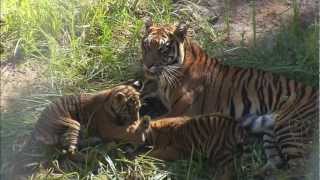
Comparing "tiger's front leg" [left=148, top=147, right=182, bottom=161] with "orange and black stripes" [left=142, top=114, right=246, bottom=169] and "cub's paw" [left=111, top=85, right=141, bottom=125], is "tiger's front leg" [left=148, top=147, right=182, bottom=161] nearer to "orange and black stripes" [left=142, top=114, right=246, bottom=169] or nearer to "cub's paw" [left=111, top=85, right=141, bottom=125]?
"orange and black stripes" [left=142, top=114, right=246, bottom=169]

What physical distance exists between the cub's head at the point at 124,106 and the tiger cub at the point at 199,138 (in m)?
0.11

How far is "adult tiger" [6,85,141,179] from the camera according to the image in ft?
16.0

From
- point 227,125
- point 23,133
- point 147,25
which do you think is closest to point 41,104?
point 23,133

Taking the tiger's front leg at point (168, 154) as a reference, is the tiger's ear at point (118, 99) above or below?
above

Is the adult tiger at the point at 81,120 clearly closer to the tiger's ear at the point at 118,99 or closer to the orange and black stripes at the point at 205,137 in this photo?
the tiger's ear at the point at 118,99

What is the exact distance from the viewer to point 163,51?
5.23m

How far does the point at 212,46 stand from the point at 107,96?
3.63 feet

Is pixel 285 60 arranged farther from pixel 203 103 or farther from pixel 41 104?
pixel 41 104

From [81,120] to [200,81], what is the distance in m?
0.78

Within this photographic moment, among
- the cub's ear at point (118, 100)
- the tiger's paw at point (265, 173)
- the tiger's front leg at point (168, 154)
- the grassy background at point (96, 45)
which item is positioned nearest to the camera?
the tiger's paw at point (265, 173)

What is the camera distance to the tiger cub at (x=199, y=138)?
4785mm

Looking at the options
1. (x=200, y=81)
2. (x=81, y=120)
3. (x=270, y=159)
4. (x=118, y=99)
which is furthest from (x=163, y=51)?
(x=270, y=159)

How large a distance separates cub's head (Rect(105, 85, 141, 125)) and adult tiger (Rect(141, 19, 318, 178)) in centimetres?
28

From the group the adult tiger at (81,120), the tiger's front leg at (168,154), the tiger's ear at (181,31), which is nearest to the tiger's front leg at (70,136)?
the adult tiger at (81,120)
